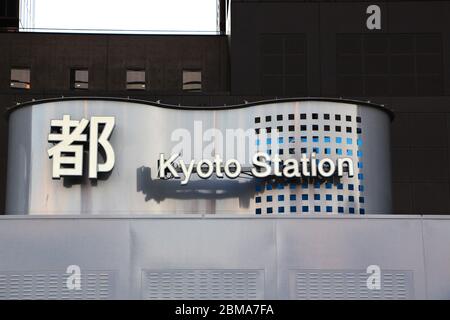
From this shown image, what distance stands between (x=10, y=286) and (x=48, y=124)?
8.09 metres

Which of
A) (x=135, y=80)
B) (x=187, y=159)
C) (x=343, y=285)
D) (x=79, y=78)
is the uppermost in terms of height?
(x=79, y=78)

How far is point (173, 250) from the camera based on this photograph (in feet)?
44.8

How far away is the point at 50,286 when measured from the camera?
13562 mm

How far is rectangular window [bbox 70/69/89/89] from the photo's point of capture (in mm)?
41938

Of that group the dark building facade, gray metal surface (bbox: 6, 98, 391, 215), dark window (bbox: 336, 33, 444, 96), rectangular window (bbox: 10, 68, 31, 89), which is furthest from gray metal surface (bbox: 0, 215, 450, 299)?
rectangular window (bbox: 10, 68, 31, 89)

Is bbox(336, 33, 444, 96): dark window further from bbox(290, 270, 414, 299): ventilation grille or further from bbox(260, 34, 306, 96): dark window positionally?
bbox(290, 270, 414, 299): ventilation grille

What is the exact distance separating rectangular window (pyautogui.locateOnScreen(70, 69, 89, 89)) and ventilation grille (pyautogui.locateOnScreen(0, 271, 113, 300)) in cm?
2887

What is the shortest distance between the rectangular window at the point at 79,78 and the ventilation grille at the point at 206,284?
29323mm

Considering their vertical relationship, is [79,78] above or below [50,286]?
above

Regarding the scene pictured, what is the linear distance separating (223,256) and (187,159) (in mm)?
7322

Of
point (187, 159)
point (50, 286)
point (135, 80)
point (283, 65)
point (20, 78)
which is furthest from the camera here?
point (135, 80)

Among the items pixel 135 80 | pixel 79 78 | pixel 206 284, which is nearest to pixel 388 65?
pixel 135 80

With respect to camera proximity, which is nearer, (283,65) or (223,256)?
(223,256)

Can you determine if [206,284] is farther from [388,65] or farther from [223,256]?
[388,65]
